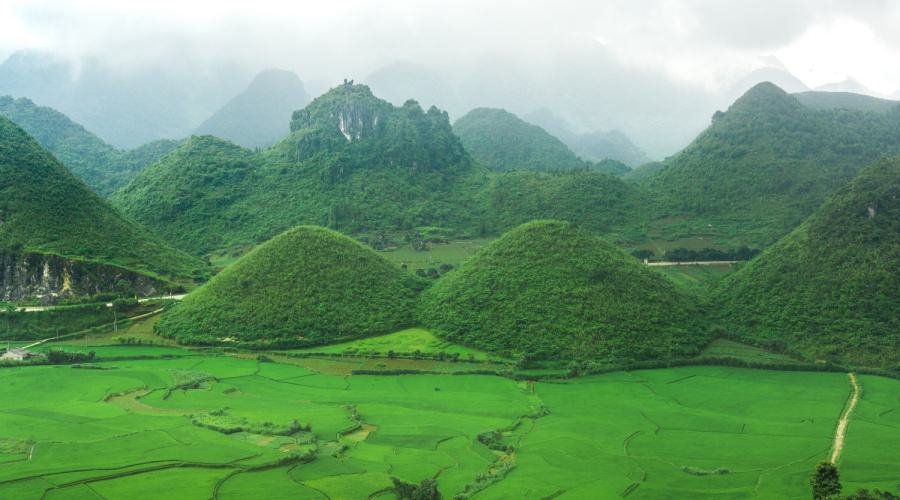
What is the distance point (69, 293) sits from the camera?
6012 cm

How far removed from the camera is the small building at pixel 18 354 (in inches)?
1823

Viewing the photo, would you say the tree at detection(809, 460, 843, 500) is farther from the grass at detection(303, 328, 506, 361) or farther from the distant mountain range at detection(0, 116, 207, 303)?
the distant mountain range at detection(0, 116, 207, 303)

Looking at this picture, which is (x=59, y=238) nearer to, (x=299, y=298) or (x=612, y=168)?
(x=299, y=298)

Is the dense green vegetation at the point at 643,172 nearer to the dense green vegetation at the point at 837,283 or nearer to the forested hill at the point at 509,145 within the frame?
the forested hill at the point at 509,145

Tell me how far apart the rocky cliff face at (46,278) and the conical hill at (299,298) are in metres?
11.9

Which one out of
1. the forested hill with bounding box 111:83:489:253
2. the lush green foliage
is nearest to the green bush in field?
the forested hill with bounding box 111:83:489:253

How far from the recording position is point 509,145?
591 feet

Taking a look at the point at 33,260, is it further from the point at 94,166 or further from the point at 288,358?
the point at 94,166

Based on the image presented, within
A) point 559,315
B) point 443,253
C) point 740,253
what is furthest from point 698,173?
point 559,315

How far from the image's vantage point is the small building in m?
46.3

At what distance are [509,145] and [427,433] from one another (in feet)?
504

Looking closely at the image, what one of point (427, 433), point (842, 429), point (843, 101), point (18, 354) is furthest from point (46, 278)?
point (843, 101)

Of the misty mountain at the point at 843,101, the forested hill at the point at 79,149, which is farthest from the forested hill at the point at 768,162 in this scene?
the forested hill at the point at 79,149

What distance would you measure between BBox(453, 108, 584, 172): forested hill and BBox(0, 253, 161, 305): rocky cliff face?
115 meters
